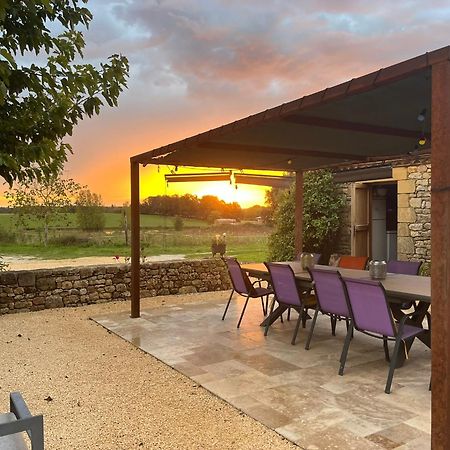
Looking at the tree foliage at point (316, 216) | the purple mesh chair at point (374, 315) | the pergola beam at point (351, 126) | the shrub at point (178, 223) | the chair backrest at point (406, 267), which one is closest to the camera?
the purple mesh chair at point (374, 315)

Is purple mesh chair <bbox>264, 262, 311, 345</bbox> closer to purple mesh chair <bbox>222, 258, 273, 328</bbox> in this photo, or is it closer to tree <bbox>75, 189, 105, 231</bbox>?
purple mesh chair <bbox>222, 258, 273, 328</bbox>

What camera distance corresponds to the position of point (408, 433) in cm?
310

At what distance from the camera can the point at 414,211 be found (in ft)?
30.7

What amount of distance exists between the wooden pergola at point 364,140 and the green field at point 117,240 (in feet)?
10.7

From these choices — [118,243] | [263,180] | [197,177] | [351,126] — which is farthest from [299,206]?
[118,243]

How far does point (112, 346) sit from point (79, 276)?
292 centimetres

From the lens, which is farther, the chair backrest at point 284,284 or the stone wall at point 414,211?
the stone wall at point 414,211

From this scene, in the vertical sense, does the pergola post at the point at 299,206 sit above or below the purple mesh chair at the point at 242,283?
above

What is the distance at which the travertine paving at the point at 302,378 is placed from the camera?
316 cm

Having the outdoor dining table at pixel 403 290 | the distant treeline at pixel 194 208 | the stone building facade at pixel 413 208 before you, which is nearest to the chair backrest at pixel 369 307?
the outdoor dining table at pixel 403 290

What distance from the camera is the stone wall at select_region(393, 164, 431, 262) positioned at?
361 inches

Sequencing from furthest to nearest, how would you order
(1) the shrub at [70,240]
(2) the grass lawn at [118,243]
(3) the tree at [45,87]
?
1. (1) the shrub at [70,240]
2. (2) the grass lawn at [118,243]
3. (3) the tree at [45,87]

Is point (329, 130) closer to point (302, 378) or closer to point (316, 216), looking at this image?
point (302, 378)

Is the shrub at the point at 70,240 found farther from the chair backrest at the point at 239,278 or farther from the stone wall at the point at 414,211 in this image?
the stone wall at the point at 414,211
